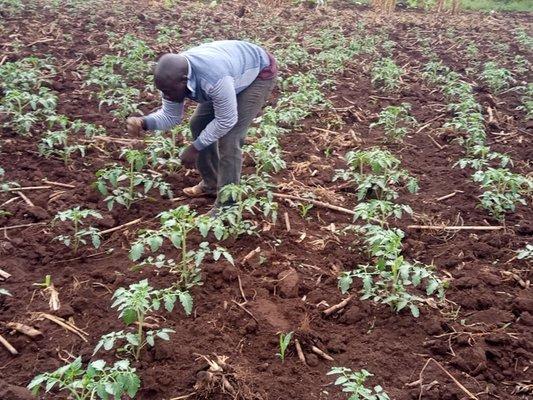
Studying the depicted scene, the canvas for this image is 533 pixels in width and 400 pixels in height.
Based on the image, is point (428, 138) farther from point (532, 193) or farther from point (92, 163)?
point (92, 163)

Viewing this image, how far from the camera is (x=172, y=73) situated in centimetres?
409

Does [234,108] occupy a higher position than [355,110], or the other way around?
[234,108]

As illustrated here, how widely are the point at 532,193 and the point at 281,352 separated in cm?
344

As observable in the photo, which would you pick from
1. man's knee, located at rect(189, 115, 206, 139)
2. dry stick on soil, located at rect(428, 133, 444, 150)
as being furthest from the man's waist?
dry stick on soil, located at rect(428, 133, 444, 150)

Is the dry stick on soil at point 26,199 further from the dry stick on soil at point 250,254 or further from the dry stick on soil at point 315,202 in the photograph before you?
the dry stick on soil at point 315,202

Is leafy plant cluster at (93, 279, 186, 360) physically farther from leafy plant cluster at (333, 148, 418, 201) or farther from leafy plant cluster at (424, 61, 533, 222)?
leafy plant cluster at (424, 61, 533, 222)

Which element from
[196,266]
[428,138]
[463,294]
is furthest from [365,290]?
[428,138]

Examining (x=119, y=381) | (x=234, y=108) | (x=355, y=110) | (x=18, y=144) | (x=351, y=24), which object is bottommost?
(x=351, y=24)

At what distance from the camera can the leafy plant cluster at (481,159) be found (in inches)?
202

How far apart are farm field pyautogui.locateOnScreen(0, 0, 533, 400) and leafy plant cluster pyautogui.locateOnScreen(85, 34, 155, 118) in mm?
43

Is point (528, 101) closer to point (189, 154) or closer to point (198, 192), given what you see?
point (198, 192)

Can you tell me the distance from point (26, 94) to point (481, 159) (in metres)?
4.75

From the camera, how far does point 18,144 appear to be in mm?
5996

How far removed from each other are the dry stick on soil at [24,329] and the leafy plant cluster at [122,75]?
142 inches
